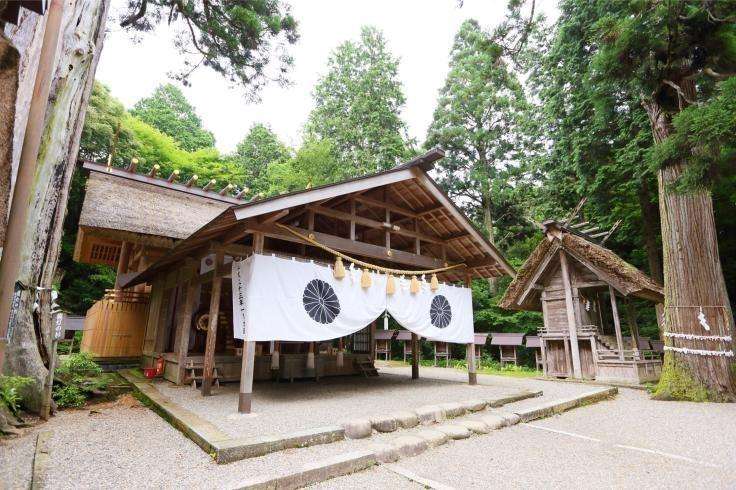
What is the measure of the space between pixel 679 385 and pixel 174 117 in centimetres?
3197

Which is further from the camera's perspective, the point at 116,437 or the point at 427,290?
the point at 427,290

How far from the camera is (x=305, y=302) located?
19.5ft

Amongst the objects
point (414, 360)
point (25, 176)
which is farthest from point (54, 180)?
point (414, 360)

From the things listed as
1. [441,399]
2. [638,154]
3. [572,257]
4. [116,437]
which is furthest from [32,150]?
[638,154]

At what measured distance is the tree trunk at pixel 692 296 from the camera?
6883 millimetres

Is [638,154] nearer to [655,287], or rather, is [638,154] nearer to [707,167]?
[655,287]

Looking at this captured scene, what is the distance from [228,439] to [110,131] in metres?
19.1

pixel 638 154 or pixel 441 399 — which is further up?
pixel 638 154

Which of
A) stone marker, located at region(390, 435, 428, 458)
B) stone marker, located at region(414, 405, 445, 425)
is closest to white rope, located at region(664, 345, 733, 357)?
stone marker, located at region(414, 405, 445, 425)

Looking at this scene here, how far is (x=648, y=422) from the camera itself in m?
5.50

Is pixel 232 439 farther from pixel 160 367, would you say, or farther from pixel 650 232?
pixel 650 232

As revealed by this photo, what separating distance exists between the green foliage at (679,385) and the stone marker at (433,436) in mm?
5697

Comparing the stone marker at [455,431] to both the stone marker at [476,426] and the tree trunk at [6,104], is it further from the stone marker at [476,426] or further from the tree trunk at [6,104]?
the tree trunk at [6,104]

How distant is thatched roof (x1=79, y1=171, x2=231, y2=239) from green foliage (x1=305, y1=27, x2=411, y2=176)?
10.6m
